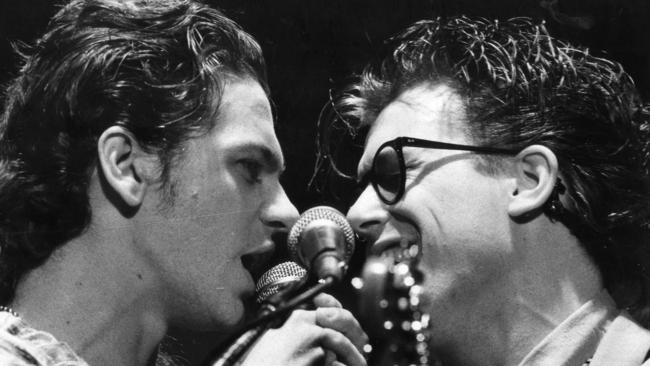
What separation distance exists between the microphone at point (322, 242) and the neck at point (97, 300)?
0.34m

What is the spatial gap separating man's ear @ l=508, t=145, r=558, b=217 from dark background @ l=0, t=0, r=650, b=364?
0.33 metres

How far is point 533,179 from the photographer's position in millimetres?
2314

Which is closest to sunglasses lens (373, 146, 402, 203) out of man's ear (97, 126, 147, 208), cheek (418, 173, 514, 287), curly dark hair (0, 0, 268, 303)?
cheek (418, 173, 514, 287)

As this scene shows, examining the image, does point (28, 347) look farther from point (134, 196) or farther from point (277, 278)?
point (277, 278)

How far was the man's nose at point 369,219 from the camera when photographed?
239cm

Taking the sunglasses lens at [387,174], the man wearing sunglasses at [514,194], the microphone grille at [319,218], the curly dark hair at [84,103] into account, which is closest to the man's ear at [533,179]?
the man wearing sunglasses at [514,194]

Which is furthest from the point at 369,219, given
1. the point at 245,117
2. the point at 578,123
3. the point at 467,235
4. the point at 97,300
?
the point at 97,300

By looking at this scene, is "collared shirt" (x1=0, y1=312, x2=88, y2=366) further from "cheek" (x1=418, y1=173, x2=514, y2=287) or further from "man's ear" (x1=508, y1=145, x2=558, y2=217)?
"man's ear" (x1=508, y1=145, x2=558, y2=217)

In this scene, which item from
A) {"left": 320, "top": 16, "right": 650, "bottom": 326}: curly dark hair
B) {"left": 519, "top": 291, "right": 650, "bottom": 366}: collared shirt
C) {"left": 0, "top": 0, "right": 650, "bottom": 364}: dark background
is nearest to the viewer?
{"left": 519, "top": 291, "right": 650, "bottom": 366}: collared shirt

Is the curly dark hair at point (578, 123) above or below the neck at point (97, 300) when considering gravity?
above

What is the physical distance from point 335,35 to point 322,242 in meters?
0.62

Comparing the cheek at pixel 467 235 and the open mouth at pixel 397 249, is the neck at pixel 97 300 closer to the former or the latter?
the open mouth at pixel 397 249

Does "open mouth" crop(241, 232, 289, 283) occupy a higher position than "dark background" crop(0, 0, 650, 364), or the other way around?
"dark background" crop(0, 0, 650, 364)

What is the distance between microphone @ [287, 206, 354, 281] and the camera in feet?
6.79
